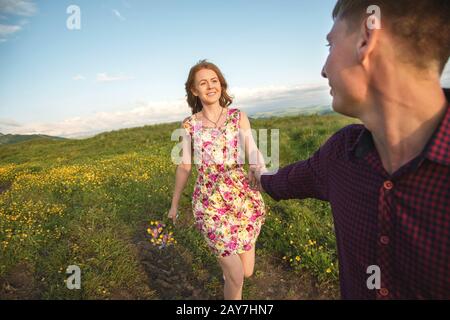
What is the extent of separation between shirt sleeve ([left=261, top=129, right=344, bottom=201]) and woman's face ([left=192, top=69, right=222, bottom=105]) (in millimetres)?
1942

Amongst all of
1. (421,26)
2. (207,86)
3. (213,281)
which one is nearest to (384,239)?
(421,26)

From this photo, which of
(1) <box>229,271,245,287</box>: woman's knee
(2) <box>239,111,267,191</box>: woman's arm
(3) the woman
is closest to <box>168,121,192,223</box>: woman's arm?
(3) the woman

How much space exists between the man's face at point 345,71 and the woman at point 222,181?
1969 mm

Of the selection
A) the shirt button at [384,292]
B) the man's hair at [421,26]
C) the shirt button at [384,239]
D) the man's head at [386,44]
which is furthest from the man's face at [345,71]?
the shirt button at [384,292]

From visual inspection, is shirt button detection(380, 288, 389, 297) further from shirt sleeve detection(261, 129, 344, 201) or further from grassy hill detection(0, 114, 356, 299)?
grassy hill detection(0, 114, 356, 299)

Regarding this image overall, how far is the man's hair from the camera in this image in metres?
1.31

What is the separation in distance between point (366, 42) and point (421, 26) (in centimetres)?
20

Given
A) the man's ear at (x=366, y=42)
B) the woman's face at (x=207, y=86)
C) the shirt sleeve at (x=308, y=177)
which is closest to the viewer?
the man's ear at (x=366, y=42)

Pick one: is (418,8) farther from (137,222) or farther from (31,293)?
(137,222)

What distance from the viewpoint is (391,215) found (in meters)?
1.41

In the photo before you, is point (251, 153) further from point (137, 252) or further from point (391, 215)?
point (137, 252)

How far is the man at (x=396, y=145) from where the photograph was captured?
1299mm

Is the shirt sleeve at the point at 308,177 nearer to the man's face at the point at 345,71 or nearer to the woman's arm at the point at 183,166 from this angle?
the man's face at the point at 345,71

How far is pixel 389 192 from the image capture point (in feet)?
4.66
